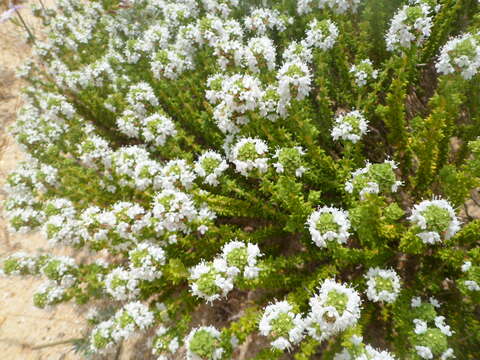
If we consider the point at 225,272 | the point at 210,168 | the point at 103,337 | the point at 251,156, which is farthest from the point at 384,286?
the point at 103,337

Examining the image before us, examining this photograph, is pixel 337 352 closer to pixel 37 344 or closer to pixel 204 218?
pixel 204 218

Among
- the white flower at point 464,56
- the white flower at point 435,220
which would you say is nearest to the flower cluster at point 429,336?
the white flower at point 435,220

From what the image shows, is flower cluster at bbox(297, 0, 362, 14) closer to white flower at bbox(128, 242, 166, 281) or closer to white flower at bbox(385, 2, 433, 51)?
white flower at bbox(385, 2, 433, 51)

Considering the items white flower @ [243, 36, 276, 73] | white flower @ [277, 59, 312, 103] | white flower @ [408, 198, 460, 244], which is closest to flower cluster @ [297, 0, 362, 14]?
white flower @ [243, 36, 276, 73]

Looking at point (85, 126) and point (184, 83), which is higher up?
point (184, 83)

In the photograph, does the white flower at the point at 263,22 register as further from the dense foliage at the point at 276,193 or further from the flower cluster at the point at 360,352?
the flower cluster at the point at 360,352

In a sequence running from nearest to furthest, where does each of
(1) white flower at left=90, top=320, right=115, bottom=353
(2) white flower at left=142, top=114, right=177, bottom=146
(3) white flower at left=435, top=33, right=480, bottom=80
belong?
(3) white flower at left=435, top=33, right=480, bottom=80
(1) white flower at left=90, top=320, right=115, bottom=353
(2) white flower at left=142, top=114, right=177, bottom=146

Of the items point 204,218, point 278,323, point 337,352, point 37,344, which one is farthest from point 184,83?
point 37,344
